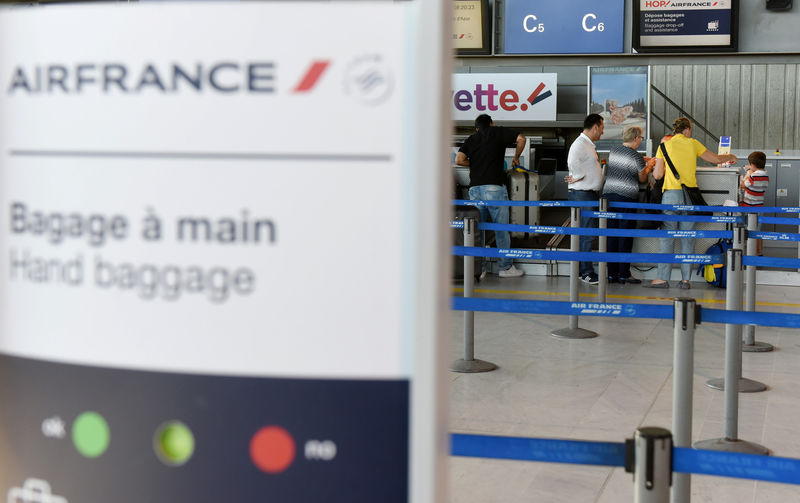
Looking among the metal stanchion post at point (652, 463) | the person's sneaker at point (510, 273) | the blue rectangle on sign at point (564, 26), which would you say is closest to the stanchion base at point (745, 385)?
the metal stanchion post at point (652, 463)

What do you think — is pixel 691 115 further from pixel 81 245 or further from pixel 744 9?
pixel 81 245

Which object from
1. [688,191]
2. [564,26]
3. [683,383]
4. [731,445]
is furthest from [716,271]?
[564,26]

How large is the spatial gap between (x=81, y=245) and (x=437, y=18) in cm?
57

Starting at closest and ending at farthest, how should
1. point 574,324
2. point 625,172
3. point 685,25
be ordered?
1. point 574,324
2. point 625,172
3. point 685,25

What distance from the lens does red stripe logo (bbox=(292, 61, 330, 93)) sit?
1216 millimetres

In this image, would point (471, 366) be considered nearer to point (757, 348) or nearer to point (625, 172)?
point (757, 348)

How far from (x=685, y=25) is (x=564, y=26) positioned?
2.10 m

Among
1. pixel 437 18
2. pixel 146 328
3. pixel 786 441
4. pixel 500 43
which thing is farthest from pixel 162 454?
pixel 500 43

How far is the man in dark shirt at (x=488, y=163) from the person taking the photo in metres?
10.5

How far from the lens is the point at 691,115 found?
1750cm

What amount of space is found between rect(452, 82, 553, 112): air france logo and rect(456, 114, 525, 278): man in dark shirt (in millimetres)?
5477

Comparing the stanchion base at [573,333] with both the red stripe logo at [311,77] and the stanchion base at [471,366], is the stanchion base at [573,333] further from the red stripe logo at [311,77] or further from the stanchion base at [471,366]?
the red stripe logo at [311,77]

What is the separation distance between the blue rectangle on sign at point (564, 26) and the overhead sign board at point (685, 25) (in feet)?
1.67

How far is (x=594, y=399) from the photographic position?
5.71m
